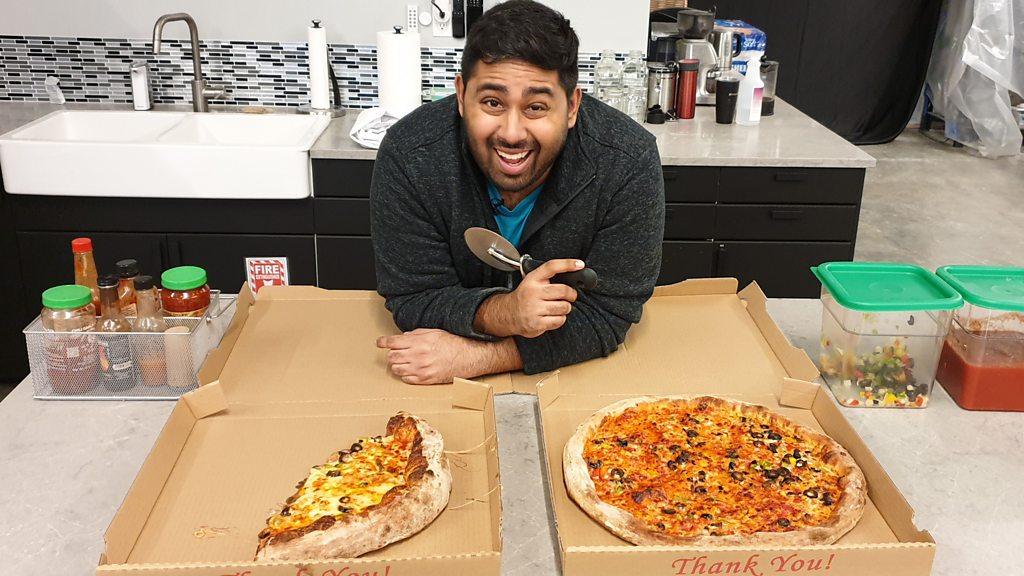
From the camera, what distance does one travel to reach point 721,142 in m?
3.29

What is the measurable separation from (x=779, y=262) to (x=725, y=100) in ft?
2.18

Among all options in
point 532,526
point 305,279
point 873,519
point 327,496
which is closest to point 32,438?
point 327,496

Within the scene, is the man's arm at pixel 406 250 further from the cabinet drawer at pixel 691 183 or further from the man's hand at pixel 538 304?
the cabinet drawer at pixel 691 183

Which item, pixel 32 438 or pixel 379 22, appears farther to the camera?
pixel 379 22

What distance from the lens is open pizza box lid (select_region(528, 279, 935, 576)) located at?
3.87 ft

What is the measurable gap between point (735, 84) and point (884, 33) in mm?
3550

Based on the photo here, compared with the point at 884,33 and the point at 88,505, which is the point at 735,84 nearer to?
the point at 88,505

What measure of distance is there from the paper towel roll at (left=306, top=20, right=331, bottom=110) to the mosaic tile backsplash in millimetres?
115

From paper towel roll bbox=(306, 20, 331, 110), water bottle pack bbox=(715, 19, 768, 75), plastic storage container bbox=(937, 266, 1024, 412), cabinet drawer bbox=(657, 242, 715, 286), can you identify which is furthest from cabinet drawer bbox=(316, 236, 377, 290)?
plastic storage container bbox=(937, 266, 1024, 412)

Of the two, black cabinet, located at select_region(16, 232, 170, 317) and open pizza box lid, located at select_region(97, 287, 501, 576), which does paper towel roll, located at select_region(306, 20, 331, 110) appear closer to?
black cabinet, located at select_region(16, 232, 170, 317)

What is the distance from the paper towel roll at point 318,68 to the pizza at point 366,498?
2.32m

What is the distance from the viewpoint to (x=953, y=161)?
643 cm

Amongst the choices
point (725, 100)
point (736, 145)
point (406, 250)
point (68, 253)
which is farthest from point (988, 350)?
point (68, 253)

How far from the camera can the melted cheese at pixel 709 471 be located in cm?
131
